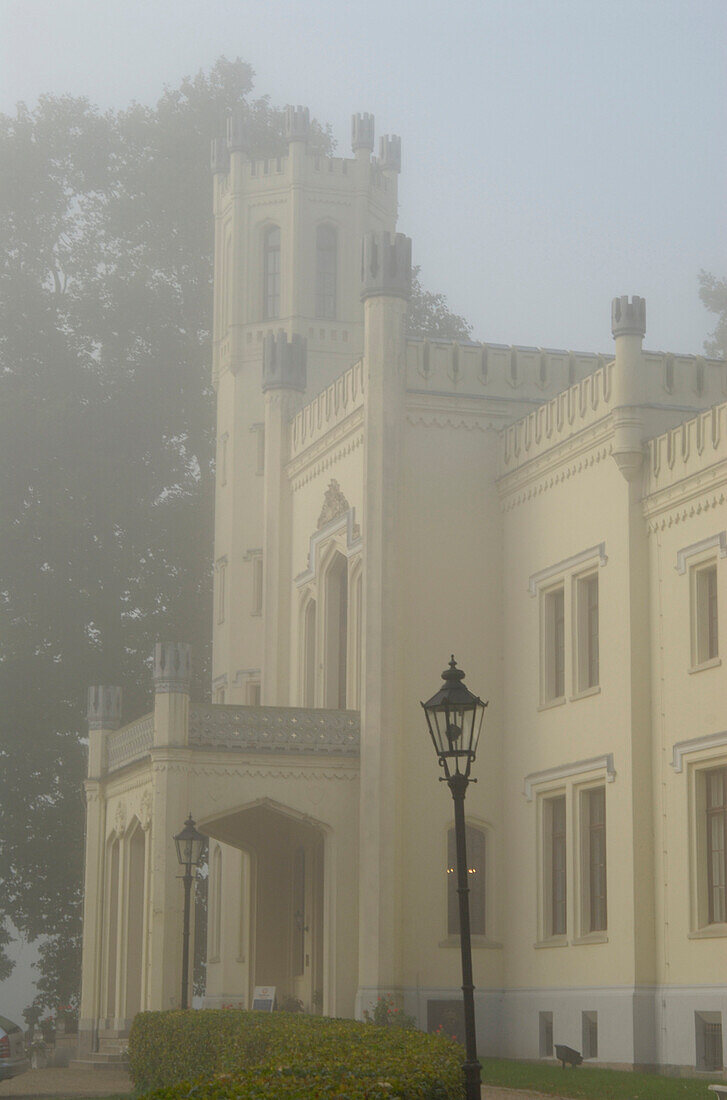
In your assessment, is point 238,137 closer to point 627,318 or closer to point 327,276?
point 327,276

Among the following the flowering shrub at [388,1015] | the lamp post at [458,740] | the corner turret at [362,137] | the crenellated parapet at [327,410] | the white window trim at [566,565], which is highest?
the corner turret at [362,137]

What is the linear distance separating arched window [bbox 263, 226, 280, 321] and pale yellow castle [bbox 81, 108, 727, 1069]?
3.30 m

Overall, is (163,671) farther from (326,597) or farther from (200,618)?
(200,618)

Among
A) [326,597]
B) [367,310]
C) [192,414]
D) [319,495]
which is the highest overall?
[192,414]

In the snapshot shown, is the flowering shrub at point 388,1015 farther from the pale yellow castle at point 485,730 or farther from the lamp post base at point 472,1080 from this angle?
the lamp post base at point 472,1080

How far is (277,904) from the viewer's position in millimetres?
32125

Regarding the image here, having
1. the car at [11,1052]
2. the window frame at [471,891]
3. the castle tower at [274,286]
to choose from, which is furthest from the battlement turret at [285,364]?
the car at [11,1052]

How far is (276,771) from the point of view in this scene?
1111 inches

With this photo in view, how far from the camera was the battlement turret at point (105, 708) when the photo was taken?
108 ft

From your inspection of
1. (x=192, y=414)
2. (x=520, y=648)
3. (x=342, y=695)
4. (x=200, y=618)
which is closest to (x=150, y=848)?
(x=342, y=695)

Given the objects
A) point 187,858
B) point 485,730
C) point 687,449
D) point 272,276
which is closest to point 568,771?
point 485,730

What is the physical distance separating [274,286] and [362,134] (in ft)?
13.2

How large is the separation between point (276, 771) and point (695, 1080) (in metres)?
9.67

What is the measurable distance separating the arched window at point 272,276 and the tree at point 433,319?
8.93m
